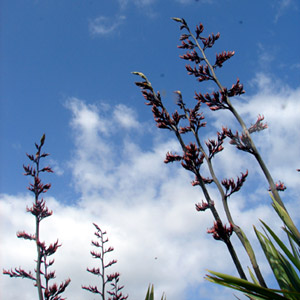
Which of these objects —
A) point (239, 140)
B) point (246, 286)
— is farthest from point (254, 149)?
point (246, 286)

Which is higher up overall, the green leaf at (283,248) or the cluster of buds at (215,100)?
the cluster of buds at (215,100)

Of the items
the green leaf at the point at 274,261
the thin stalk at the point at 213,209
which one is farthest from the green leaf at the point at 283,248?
the thin stalk at the point at 213,209

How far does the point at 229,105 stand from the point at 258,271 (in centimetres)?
273

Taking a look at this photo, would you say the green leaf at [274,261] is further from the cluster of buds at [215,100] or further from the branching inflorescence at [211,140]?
the cluster of buds at [215,100]

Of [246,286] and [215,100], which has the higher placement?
[215,100]

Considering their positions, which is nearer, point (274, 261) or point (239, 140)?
point (274, 261)

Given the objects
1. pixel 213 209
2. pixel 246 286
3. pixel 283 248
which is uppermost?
pixel 213 209

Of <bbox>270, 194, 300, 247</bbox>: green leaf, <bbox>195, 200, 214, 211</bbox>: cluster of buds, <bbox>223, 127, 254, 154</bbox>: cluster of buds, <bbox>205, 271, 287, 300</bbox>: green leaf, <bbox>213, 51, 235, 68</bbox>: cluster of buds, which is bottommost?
<bbox>205, 271, 287, 300</bbox>: green leaf

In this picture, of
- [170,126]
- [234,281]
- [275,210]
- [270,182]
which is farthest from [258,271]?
[170,126]

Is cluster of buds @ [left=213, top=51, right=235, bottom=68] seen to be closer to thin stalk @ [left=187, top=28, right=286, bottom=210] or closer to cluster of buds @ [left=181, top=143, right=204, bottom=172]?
thin stalk @ [left=187, top=28, right=286, bottom=210]

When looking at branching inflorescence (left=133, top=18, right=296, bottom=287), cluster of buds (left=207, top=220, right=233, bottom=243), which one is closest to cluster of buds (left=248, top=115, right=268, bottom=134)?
branching inflorescence (left=133, top=18, right=296, bottom=287)

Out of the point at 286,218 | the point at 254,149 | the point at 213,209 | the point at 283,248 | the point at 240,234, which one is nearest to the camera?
the point at 283,248

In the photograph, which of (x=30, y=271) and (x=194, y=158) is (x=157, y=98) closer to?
(x=194, y=158)

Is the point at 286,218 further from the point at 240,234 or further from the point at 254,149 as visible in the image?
the point at 254,149
